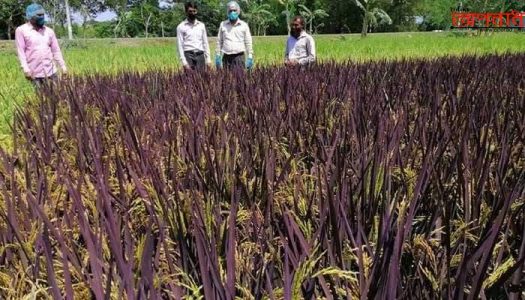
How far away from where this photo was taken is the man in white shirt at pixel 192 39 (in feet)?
17.3

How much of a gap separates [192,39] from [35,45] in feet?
5.43

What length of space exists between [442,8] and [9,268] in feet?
137

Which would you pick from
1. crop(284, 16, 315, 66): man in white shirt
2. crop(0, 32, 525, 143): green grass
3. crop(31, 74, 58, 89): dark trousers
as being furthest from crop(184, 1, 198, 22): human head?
crop(31, 74, 58, 89): dark trousers

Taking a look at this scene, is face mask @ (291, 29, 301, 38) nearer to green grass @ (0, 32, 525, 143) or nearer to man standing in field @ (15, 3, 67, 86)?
green grass @ (0, 32, 525, 143)

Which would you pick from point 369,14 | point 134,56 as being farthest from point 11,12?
point 134,56

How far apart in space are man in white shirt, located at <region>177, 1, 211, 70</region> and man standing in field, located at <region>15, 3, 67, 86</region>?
1.33 m

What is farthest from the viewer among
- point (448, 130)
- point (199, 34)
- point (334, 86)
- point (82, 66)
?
point (82, 66)

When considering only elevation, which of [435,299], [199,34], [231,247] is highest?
[199,34]

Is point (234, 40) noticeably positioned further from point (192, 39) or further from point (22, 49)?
point (22, 49)

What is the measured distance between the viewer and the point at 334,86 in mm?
2746

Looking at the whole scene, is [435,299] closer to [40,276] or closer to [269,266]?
[269,266]

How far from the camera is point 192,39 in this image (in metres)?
5.39

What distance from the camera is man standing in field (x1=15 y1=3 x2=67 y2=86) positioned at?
4.30m

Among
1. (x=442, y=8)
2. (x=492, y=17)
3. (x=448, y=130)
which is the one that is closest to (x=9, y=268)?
(x=448, y=130)
